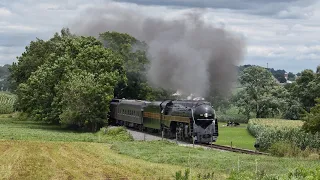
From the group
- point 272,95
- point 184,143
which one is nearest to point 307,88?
point 272,95

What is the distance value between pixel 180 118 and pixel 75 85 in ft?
59.3

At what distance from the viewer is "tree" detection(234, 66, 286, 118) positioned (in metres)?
88.4

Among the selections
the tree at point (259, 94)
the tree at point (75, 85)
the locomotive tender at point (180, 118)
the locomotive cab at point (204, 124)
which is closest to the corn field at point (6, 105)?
the tree at point (75, 85)

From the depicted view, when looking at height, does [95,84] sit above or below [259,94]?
above

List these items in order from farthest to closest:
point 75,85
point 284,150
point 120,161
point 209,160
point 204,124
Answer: point 75,85, point 204,124, point 284,150, point 120,161, point 209,160

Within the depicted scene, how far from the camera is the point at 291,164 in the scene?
27.3 m

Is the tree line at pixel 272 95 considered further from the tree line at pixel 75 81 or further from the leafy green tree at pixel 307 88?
the tree line at pixel 75 81

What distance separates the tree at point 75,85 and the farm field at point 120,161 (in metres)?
18.2

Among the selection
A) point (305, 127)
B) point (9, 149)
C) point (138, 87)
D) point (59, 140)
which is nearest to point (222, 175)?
point (305, 127)

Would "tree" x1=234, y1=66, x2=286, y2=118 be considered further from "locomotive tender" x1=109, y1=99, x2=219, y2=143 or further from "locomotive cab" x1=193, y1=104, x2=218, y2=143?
"locomotive cab" x1=193, y1=104, x2=218, y2=143

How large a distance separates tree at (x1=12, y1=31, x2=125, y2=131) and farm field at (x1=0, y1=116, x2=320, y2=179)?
18218mm

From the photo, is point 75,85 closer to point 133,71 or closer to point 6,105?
point 133,71

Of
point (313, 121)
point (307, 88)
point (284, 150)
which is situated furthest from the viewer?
point (307, 88)

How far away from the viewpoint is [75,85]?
58.0 metres
